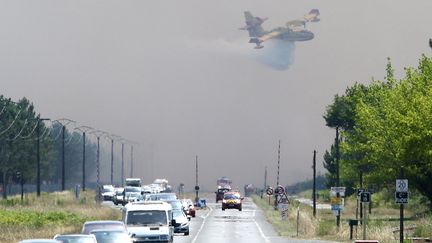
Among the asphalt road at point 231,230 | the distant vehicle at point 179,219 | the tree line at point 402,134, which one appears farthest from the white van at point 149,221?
the tree line at point 402,134

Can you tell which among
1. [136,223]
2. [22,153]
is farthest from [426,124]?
→ [22,153]

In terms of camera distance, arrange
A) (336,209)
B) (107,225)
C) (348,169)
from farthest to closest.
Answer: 1. (348,169)
2. (336,209)
3. (107,225)

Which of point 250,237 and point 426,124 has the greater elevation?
point 426,124

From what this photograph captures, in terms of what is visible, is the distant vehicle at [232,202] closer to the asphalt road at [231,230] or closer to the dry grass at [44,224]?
the asphalt road at [231,230]

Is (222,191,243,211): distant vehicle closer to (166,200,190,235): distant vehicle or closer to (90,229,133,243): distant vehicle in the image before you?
(166,200,190,235): distant vehicle

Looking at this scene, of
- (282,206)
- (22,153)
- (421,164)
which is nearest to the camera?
(282,206)

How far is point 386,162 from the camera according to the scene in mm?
103188

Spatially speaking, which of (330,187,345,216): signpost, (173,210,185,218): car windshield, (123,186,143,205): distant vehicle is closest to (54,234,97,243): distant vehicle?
(173,210,185,218): car windshield

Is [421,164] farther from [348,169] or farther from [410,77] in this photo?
[348,169]

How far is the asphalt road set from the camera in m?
75.5

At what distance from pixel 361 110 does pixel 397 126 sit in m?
19.2

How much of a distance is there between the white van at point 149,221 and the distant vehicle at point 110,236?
8.13 meters

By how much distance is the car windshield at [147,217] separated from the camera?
59.7m

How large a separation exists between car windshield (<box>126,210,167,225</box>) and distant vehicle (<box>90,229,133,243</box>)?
383 inches
